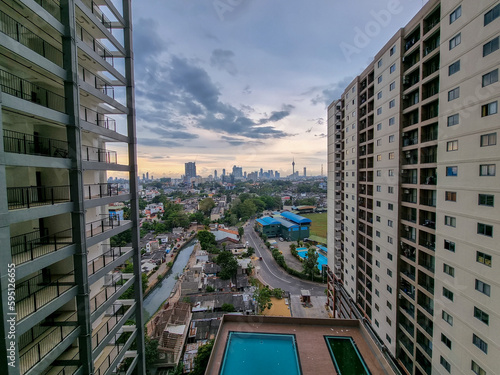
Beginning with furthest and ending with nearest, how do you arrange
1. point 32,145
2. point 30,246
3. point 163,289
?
point 163,289
point 32,145
point 30,246

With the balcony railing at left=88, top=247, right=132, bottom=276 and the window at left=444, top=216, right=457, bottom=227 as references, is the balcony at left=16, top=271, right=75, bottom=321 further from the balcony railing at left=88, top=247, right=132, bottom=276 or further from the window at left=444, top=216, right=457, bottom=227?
the window at left=444, top=216, right=457, bottom=227

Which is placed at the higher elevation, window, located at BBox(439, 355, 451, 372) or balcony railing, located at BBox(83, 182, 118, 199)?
balcony railing, located at BBox(83, 182, 118, 199)

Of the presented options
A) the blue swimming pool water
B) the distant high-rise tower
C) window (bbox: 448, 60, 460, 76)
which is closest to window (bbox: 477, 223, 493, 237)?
window (bbox: 448, 60, 460, 76)

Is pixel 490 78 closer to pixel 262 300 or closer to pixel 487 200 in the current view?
pixel 487 200

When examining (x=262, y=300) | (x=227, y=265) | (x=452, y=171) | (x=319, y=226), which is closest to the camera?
(x=452, y=171)

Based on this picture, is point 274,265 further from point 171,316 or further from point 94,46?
point 94,46

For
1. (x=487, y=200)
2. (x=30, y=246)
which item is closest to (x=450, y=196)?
(x=487, y=200)

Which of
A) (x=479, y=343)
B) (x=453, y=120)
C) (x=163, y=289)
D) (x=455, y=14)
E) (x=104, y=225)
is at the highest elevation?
(x=455, y=14)
